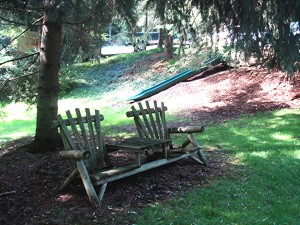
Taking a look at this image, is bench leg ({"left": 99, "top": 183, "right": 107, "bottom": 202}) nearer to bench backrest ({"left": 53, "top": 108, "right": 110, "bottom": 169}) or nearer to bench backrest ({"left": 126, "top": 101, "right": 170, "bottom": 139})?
bench backrest ({"left": 53, "top": 108, "right": 110, "bottom": 169})

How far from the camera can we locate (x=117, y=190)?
4.76 metres

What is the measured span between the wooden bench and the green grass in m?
0.67

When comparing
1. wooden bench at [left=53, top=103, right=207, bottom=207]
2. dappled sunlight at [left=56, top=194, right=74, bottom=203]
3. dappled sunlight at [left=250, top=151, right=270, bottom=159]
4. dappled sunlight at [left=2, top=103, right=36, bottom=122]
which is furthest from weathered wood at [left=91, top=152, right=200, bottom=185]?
dappled sunlight at [left=2, top=103, right=36, bottom=122]

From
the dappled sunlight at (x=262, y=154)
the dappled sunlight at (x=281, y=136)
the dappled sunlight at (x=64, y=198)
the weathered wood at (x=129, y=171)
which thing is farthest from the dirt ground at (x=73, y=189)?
the dappled sunlight at (x=281, y=136)

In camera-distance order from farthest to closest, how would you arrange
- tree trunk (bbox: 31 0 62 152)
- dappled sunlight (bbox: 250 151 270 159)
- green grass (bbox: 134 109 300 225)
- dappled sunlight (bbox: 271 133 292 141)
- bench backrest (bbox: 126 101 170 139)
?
dappled sunlight (bbox: 271 133 292 141) → dappled sunlight (bbox: 250 151 270 159) → tree trunk (bbox: 31 0 62 152) → bench backrest (bbox: 126 101 170 139) → green grass (bbox: 134 109 300 225)

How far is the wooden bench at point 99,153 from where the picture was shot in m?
4.38

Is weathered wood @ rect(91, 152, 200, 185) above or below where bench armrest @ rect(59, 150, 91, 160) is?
below

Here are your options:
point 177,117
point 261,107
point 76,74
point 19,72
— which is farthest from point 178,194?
point 76,74

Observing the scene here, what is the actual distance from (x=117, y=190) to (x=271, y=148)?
12.4 ft

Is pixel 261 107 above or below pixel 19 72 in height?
below

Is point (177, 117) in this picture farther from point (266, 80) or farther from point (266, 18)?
point (266, 18)

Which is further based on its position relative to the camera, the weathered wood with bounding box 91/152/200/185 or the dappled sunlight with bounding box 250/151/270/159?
the dappled sunlight with bounding box 250/151/270/159

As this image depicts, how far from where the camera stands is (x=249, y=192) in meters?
4.89

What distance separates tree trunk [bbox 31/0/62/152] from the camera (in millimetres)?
6246
